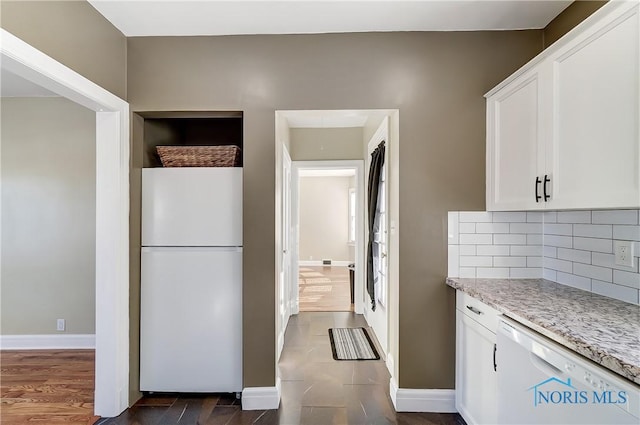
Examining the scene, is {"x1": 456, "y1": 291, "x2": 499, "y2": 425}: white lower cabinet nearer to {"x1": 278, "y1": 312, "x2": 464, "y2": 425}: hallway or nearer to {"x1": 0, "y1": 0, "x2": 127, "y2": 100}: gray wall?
{"x1": 278, "y1": 312, "x2": 464, "y2": 425}: hallway

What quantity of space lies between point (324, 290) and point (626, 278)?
4576 mm

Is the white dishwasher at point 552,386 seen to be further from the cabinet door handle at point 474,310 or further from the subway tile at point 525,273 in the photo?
the subway tile at point 525,273

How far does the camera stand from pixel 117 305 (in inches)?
85.6

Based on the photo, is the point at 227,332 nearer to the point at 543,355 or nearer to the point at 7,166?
the point at 543,355

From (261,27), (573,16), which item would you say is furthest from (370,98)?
(573,16)

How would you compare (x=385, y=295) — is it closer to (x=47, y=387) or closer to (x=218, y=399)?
(x=218, y=399)

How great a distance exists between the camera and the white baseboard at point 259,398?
2.23 metres

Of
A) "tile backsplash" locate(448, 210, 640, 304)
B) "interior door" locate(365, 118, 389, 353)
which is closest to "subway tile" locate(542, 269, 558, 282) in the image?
"tile backsplash" locate(448, 210, 640, 304)

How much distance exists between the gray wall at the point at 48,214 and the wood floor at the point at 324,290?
8.88 feet

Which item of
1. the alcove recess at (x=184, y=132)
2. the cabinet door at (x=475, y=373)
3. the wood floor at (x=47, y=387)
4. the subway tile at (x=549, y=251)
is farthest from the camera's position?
the alcove recess at (x=184, y=132)

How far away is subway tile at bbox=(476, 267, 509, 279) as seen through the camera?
2.20 m

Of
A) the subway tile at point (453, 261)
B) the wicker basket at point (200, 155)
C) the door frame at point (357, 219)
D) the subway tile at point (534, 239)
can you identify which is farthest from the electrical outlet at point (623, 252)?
the door frame at point (357, 219)

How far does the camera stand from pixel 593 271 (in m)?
1.78

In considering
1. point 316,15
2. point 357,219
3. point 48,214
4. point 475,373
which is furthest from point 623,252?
point 48,214
